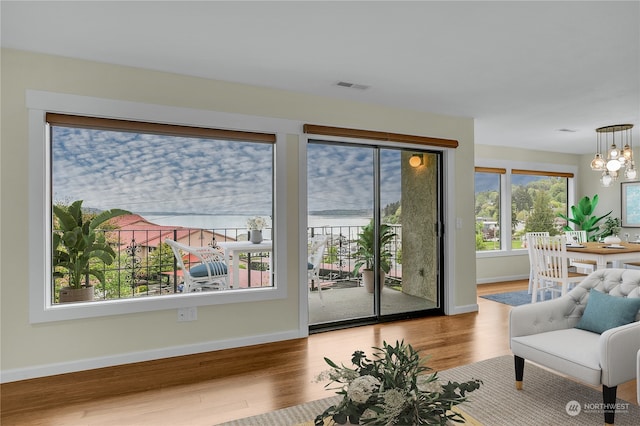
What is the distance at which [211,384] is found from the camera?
2.71 meters

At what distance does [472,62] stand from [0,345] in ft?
13.7

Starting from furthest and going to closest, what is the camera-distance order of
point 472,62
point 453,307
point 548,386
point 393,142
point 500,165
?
point 500,165
point 453,307
point 393,142
point 472,62
point 548,386

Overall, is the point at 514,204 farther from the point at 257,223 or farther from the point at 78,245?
the point at 78,245

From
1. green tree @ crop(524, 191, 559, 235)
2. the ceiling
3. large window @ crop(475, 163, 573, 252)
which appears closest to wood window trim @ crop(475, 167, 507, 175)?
large window @ crop(475, 163, 573, 252)

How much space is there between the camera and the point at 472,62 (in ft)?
9.82

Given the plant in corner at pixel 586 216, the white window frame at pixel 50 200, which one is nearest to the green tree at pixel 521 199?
the plant in corner at pixel 586 216

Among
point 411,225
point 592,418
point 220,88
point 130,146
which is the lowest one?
point 592,418

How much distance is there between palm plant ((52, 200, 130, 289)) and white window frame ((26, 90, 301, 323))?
0.35 ft

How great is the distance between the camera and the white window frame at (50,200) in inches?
109

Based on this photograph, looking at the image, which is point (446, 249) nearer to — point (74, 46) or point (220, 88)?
point (220, 88)

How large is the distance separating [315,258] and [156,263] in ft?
5.16

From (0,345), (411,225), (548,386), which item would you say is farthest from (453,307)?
(0,345)

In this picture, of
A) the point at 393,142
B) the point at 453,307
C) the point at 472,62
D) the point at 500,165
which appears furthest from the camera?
the point at 500,165

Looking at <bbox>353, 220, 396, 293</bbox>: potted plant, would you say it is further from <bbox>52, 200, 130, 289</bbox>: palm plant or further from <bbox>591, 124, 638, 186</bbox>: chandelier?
<bbox>591, 124, 638, 186</bbox>: chandelier
